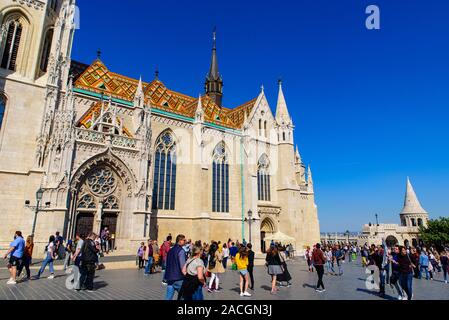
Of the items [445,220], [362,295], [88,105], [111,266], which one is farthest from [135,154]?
[445,220]

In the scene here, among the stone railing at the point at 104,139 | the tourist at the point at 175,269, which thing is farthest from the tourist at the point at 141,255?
the stone railing at the point at 104,139

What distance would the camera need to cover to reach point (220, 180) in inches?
1126

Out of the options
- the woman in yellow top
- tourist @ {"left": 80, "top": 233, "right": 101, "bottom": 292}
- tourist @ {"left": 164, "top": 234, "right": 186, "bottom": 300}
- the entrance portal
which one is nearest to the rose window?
the entrance portal

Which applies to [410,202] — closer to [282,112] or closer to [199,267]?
[282,112]

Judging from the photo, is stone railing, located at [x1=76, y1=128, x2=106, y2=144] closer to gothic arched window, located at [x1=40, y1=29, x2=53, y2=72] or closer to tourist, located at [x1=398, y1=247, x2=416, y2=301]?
gothic arched window, located at [x1=40, y1=29, x2=53, y2=72]

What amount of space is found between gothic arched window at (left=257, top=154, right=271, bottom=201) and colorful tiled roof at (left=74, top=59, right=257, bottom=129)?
487 centimetres

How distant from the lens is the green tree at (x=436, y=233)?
44.4 m

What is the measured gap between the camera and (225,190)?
2866cm

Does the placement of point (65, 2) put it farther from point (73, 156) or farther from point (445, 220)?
point (445, 220)

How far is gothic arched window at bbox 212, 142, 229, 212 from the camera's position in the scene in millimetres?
27797

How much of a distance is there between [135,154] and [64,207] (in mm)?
6098

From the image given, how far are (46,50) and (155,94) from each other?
33.0 feet

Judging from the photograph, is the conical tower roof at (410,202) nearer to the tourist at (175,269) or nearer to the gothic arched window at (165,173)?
the gothic arched window at (165,173)

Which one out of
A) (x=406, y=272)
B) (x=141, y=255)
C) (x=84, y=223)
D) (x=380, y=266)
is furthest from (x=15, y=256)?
(x=84, y=223)
